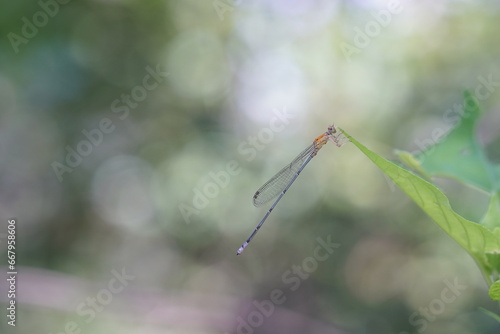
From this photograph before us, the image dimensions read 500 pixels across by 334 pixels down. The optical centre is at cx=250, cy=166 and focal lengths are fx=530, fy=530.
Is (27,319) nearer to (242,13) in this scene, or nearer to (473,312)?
(242,13)

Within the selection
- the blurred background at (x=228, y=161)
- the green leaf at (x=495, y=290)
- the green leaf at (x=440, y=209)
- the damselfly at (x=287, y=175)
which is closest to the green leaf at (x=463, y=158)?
the green leaf at (x=440, y=209)

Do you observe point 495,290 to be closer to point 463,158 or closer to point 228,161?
point 463,158

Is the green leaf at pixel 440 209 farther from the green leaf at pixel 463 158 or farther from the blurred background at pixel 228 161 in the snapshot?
the blurred background at pixel 228 161

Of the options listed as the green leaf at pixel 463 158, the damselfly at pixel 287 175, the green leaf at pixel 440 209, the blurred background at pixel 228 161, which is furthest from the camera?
the blurred background at pixel 228 161

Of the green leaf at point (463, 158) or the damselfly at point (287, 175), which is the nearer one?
the green leaf at point (463, 158)

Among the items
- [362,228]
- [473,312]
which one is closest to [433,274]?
[473,312]

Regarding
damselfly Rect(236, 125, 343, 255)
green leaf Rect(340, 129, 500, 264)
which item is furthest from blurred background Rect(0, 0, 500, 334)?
green leaf Rect(340, 129, 500, 264)

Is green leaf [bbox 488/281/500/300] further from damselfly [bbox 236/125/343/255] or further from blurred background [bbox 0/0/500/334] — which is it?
blurred background [bbox 0/0/500/334]
